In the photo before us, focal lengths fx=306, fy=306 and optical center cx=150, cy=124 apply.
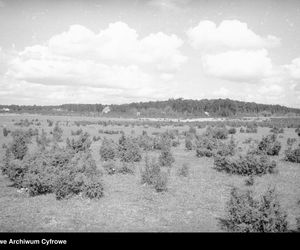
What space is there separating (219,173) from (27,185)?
10.7 meters

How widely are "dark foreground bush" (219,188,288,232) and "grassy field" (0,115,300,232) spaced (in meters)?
0.77

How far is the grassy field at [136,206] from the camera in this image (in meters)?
10.1

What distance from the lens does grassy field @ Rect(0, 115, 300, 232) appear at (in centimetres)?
1015

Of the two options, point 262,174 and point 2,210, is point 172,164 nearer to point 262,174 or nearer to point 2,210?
point 262,174

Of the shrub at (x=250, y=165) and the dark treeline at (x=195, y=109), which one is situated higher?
the dark treeline at (x=195, y=109)

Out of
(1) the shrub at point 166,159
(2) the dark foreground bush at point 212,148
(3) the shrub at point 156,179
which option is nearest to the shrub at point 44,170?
(3) the shrub at point 156,179

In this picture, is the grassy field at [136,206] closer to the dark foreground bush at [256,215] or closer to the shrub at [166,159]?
the dark foreground bush at [256,215]

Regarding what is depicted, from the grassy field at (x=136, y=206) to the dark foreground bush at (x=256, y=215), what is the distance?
77cm

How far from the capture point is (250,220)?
9.17 metres

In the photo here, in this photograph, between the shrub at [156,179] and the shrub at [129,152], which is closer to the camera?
the shrub at [156,179]

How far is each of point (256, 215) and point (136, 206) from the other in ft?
16.2

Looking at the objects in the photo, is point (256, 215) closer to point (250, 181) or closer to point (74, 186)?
point (250, 181)

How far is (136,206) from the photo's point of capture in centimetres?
1221

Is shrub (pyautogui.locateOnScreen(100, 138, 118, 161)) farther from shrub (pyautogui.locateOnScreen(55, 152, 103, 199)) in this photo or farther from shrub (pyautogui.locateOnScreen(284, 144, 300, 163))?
shrub (pyautogui.locateOnScreen(284, 144, 300, 163))
